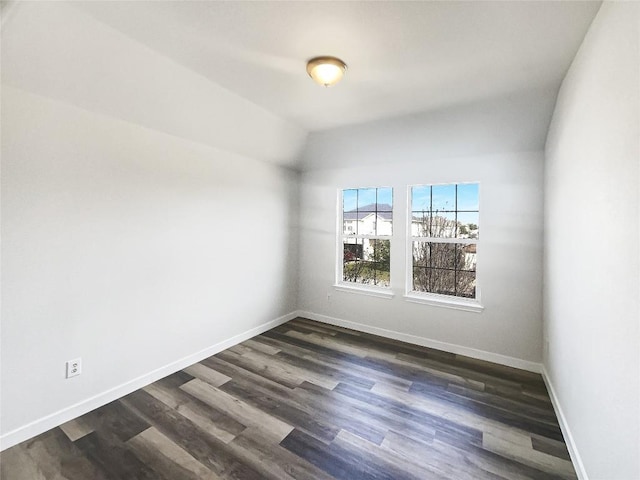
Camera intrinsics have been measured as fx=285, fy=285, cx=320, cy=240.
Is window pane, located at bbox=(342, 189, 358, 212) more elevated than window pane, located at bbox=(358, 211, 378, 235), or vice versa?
window pane, located at bbox=(342, 189, 358, 212)

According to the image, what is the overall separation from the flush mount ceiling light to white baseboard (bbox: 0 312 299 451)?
289 cm

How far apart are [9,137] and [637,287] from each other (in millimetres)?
3363

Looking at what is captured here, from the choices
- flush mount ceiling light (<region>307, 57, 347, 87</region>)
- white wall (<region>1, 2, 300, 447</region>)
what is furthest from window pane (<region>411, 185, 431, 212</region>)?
flush mount ceiling light (<region>307, 57, 347, 87</region>)

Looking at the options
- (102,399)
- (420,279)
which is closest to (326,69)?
(420,279)

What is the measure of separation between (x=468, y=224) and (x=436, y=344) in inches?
58.2

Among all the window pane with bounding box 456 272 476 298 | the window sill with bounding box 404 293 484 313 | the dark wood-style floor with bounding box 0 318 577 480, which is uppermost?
the window pane with bounding box 456 272 476 298

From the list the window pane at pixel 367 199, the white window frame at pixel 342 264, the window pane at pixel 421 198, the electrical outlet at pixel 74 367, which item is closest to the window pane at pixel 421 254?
the white window frame at pixel 342 264

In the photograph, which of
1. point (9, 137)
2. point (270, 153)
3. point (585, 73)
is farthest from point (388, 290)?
point (9, 137)

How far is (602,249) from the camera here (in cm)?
138

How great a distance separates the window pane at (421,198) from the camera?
142 inches

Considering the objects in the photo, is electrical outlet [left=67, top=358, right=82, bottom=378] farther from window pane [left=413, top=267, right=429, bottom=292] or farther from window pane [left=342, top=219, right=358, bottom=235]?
window pane [left=413, top=267, right=429, bottom=292]

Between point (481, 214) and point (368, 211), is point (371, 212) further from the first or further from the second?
point (481, 214)

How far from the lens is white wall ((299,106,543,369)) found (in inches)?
114

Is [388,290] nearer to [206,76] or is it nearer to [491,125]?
[491,125]
